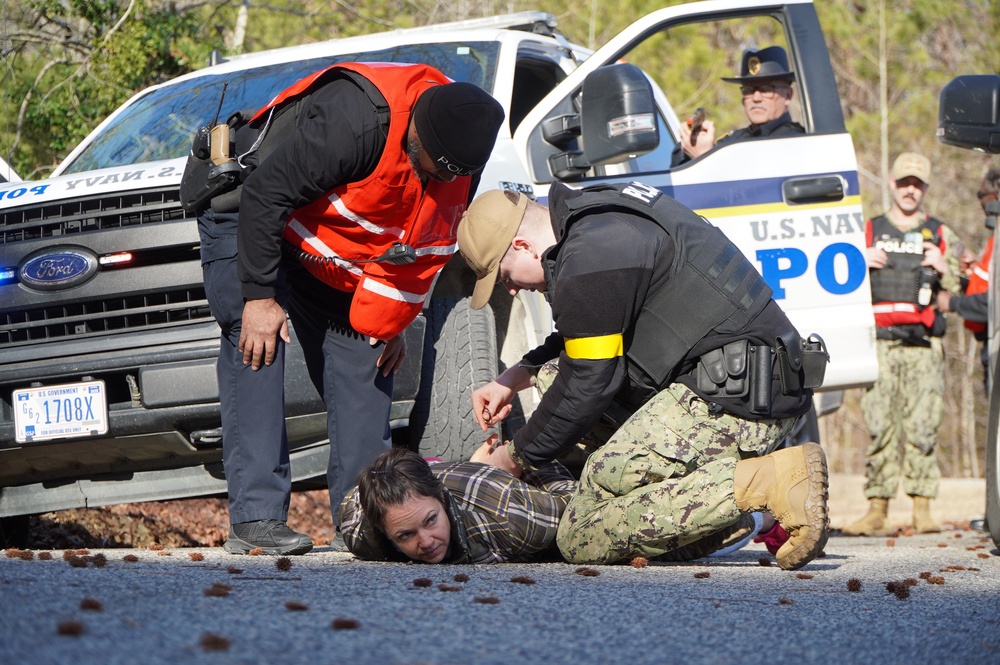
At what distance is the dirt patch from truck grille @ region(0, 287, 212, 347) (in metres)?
2.02

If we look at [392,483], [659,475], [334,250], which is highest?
[334,250]

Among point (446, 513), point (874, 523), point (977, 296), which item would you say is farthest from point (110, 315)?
point (977, 296)

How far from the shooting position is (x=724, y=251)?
12.6 feet

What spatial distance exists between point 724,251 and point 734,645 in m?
1.71

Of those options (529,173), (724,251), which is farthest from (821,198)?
(724,251)

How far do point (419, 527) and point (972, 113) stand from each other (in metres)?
2.89

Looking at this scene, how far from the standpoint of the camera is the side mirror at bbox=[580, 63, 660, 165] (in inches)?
189

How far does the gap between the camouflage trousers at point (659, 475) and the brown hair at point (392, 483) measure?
0.54 meters

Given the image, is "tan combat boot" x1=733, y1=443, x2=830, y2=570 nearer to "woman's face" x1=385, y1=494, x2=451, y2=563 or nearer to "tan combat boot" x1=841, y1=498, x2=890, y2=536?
"woman's face" x1=385, y1=494, x2=451, y2=563

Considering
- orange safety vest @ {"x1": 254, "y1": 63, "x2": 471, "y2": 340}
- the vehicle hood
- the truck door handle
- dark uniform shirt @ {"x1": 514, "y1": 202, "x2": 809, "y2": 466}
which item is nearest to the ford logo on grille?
the vehicle hood

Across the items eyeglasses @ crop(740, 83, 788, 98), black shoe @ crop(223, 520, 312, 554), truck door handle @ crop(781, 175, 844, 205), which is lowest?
black shoe @ crop(223, 520, 312, 554)

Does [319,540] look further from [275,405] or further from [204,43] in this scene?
[204,43]

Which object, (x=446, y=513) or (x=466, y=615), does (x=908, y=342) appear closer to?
(x=446, y=513)

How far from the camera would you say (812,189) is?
17.9 feet
